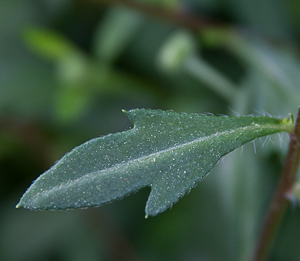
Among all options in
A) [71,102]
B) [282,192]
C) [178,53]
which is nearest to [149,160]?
[282,192]

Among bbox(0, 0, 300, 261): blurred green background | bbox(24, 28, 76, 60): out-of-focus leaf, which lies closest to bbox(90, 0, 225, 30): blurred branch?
bbox(0, 0, 300, 261): blurred green background

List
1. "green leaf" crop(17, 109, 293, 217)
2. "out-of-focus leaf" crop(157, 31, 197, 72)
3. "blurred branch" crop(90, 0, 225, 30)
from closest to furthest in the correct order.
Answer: "green leaf" crop(17, 109, 293, 217), "out-of-focus leaf" crop(157, 31, 197, 72), "blurred branch" crop(90, 0, 225, 30)

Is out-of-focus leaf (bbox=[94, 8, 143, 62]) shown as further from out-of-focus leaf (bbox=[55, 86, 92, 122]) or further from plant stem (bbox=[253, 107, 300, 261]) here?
plant stem (bbox=[253, 107, 300, 261])

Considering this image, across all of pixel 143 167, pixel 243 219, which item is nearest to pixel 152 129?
pixel 143 167

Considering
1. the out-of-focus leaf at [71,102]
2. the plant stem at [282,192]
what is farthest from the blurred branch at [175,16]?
the plant stem at [282,192]

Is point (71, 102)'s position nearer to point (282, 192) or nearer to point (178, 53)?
point (178, 53)

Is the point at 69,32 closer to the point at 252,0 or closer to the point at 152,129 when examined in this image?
the point at 252,0
